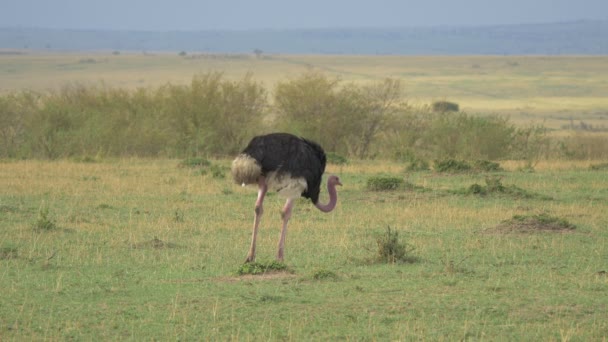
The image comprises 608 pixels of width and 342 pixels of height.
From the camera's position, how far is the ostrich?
979cm

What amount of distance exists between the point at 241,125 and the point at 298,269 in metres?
17.7

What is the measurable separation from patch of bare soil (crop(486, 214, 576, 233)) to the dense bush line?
12.0 metres

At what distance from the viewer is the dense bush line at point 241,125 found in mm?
25188

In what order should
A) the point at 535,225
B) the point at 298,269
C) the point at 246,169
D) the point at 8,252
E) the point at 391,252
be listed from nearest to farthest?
the point at 246,169, the point at 298,269, the point at 391,252, the point at 8,252, the point at 535,225

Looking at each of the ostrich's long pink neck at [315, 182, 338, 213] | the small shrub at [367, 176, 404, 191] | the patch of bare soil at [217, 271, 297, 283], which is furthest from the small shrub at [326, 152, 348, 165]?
the patch of bare soil at [217, 271, 297, 283]

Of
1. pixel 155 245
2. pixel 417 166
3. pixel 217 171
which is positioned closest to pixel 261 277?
pixel 155 245

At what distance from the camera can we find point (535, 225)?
12.4 m

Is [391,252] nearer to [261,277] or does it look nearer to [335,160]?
[261,277]

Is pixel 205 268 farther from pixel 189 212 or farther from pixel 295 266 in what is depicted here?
pixel 189 212

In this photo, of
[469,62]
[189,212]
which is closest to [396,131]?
[189,212]

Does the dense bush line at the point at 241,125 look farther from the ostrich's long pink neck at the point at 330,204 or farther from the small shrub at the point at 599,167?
the ostrich's long pink neck at the point at 330,204

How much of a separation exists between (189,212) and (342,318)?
6.78m

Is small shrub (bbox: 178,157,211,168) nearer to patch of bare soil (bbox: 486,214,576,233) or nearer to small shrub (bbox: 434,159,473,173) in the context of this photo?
small shrub (bbox: 434,159,473,173)

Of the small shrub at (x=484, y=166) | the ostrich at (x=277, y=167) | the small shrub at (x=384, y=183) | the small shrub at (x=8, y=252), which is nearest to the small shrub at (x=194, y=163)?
the small shrub at (x=484, y=166)
